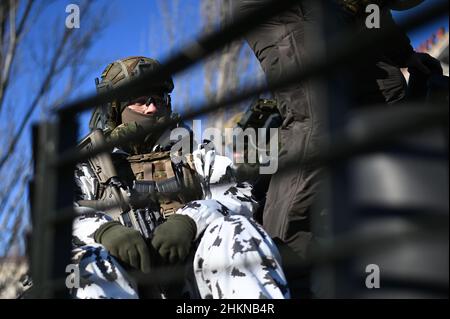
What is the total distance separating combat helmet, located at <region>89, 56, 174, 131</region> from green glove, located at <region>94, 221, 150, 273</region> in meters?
1.28

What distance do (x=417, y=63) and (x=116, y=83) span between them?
1531 millimetres

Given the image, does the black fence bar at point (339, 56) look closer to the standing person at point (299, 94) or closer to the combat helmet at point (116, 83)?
the standing person at point (299, 94)

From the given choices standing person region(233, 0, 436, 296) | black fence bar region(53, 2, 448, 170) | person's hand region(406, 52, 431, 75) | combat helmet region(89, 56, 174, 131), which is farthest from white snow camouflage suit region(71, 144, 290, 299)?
combat helmet region(89, 56, 174, 131)

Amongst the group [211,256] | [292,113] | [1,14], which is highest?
[1,14]

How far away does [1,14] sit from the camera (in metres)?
9.64

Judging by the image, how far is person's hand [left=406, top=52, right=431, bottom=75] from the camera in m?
2.73

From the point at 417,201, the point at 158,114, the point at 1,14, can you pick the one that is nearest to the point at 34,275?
the point at 417,201

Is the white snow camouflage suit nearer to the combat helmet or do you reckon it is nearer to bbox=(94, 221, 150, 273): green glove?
bbox=(94, 221, 150, 273): green glove

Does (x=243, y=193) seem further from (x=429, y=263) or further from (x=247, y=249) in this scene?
(x=429, y=263)

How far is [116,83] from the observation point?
3535 millimetres

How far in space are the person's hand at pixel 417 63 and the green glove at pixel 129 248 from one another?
1.33m

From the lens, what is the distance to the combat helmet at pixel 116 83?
11.0 ft

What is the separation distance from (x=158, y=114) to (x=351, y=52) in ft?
7.91

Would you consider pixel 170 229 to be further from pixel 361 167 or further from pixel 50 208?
pixel 361 167
